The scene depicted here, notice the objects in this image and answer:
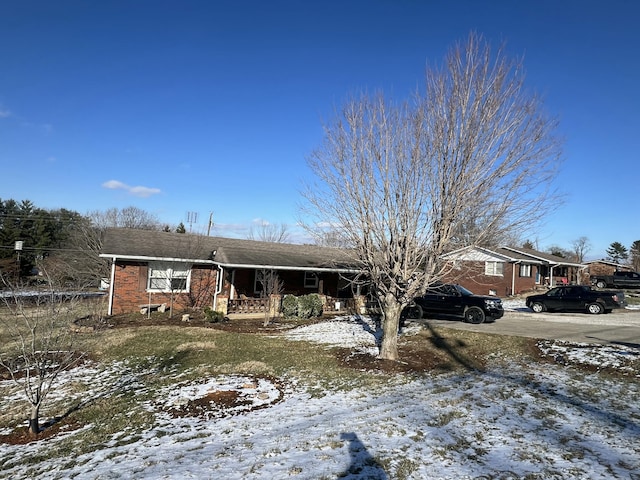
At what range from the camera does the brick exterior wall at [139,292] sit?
686 inches

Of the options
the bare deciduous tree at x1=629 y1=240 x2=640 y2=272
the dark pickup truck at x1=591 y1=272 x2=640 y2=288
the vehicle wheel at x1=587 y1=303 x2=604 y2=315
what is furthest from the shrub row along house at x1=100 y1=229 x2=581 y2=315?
the bare deciduous tree at x1=629 y1=240 x2=640 y2=272

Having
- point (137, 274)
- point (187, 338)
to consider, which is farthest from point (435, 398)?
point (137, 274)

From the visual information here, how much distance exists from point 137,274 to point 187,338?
268 inches

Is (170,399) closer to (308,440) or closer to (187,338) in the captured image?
(308,440)

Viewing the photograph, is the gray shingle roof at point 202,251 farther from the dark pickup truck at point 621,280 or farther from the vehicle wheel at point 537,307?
the dark pickup truck at point 621,280

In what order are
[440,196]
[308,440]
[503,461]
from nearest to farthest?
1. [503,461]
2. [308,440]
3. [440,196]

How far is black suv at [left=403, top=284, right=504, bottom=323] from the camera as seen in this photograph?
51.6 ft

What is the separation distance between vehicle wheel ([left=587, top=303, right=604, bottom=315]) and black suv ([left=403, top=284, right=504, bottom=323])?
→ 6749mm

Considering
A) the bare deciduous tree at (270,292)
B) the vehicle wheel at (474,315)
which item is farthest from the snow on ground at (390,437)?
the bare deciduous tree at (270,292)

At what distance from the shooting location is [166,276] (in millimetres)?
18359

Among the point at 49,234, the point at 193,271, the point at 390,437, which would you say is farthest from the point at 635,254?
the point at 49,234

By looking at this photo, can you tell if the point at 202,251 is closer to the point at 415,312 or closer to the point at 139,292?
the point at 139,292

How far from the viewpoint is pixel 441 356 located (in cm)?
1050

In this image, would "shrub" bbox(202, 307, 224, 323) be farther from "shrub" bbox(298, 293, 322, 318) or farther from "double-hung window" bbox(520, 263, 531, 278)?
"double-hung window" bbox(520, 263, 531, 278)
